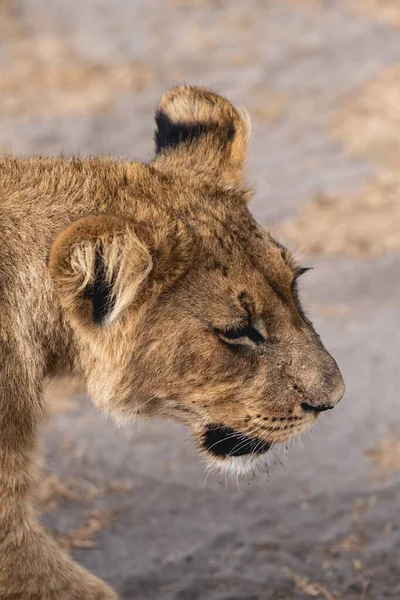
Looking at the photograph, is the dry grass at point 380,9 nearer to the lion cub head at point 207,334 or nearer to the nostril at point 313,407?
the lion cub head at point 207,334

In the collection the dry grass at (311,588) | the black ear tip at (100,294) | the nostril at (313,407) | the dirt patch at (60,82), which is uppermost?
the dirt patch at (60,82)

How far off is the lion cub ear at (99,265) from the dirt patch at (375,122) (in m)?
5.30

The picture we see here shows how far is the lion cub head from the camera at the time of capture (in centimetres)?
336

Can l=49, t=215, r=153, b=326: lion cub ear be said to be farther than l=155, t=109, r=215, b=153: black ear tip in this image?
No

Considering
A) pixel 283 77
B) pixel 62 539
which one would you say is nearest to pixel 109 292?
pixel 62 539

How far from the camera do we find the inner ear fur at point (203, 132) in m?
3.88

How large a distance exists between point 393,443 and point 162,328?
235 centimetres

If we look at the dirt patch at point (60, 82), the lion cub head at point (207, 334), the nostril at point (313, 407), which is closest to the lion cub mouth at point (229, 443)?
the lion cub head at point (207, 334)

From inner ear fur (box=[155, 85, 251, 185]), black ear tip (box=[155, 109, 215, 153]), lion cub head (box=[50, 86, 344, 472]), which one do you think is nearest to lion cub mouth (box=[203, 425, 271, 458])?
lion cub head (box=[50, 86, 344, 472])

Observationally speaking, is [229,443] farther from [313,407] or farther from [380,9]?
[380,9]

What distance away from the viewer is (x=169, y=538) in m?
4.72

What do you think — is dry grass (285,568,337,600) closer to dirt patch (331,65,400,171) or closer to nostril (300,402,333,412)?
nostril (300,402,333,412)

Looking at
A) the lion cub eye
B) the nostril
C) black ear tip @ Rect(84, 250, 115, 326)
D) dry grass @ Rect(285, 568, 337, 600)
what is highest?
the lion cub eye

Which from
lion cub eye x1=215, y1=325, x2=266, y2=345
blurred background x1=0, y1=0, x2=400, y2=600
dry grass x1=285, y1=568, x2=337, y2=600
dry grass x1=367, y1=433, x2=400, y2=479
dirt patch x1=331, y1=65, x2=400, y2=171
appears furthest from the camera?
dirt patch x1=331, y1=65, x2=400, y2=171
